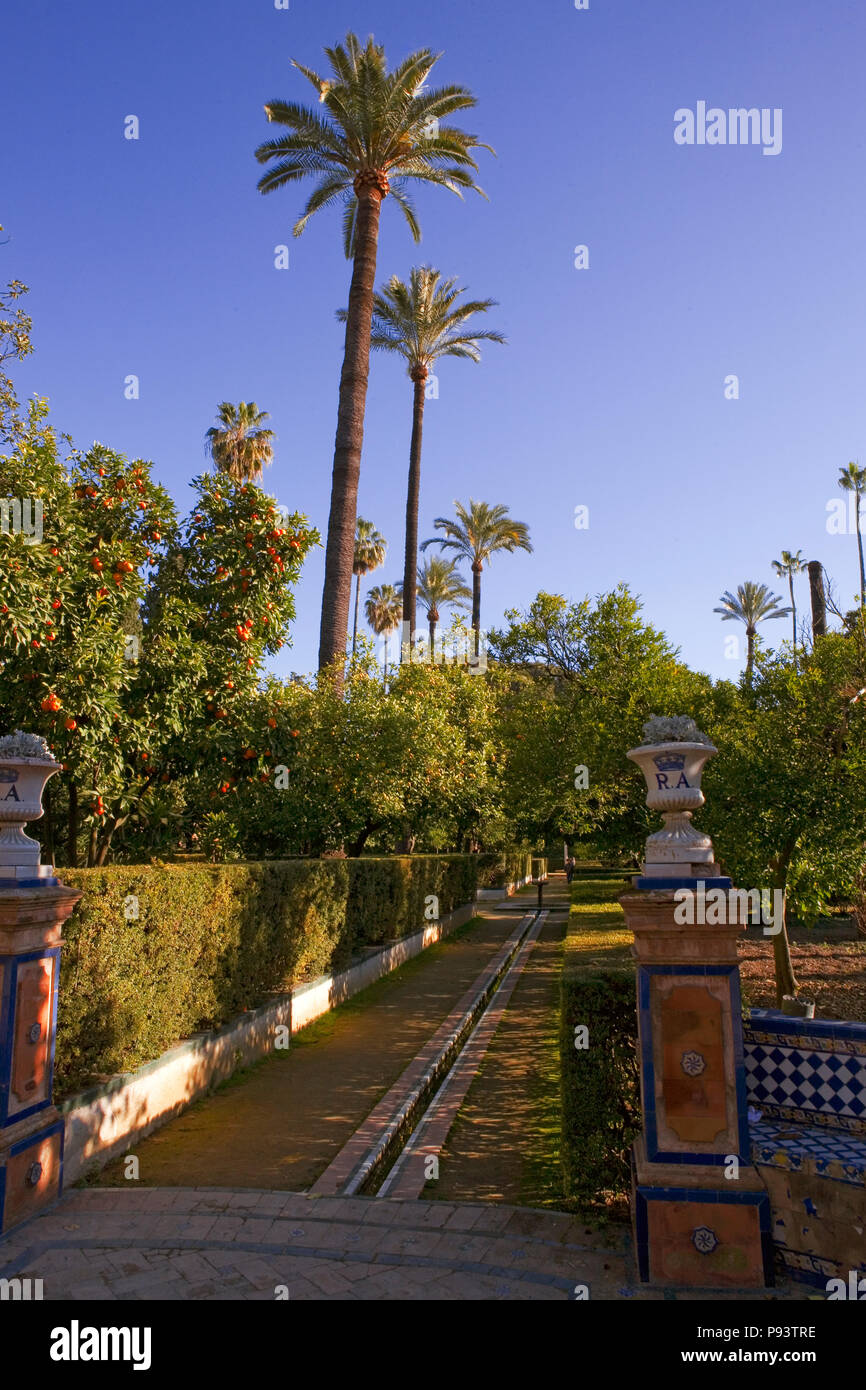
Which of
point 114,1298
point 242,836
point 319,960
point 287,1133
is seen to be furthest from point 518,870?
point 114,1298

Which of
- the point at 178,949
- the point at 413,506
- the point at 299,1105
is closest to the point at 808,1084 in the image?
the point at 299,1105

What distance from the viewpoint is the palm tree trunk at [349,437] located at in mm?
15484

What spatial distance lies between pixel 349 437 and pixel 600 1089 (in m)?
13.2

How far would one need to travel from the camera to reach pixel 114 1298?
4.23 meters

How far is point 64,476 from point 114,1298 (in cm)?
732

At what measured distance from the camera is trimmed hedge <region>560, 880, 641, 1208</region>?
512 cm

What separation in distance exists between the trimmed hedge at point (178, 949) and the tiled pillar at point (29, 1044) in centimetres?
42

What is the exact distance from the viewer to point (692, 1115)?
4516 millimetres

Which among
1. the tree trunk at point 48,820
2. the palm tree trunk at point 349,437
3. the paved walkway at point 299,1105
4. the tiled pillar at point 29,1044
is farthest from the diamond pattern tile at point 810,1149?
the palm tree trunk at point 349,437

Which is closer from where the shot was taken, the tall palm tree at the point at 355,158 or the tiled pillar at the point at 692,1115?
the tiled pillar at the point at 692,1115

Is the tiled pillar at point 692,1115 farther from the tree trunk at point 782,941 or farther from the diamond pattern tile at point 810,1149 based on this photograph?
the tree trunk at point 782,941

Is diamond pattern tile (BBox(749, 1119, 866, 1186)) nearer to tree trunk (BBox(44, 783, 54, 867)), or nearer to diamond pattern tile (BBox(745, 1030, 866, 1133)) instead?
diamond pattern tile (BBox(745, 1030, 866, 1133))

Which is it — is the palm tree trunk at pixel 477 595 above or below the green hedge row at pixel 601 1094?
above
